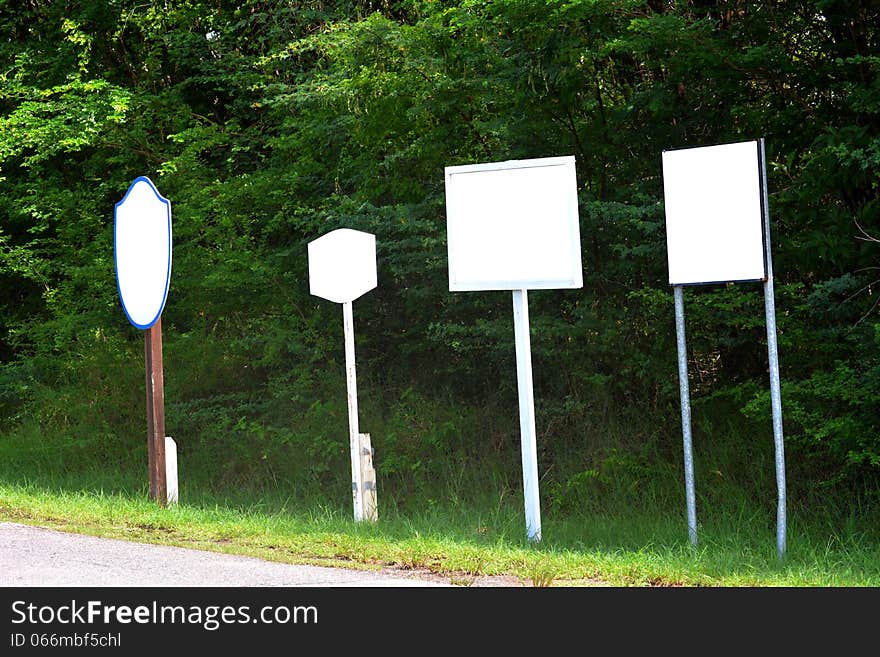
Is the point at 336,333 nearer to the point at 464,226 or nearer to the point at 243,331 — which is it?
the point at 243,331

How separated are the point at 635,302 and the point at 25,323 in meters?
12.7

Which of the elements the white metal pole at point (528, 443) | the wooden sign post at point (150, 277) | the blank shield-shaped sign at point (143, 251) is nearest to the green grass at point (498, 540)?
the white metal pole at point (528, 443)

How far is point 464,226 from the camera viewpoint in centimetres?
852

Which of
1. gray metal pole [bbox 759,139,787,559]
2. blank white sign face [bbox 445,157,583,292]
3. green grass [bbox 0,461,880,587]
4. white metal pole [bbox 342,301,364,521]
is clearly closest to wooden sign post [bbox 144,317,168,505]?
green grass [bbox 0,461,880,587]

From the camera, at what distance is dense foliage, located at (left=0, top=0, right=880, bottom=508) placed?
9961 millimetres

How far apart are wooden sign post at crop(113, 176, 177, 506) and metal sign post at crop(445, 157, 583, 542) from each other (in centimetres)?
347

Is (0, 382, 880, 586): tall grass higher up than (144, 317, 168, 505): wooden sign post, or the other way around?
(144, 317, 168, 505): wooden sign post

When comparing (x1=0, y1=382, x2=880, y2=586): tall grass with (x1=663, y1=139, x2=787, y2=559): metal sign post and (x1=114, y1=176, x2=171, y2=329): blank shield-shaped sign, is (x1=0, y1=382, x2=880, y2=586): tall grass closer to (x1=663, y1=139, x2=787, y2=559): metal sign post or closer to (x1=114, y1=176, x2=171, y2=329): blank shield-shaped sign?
(x1=663, y1=139, x2=787, y2=559): metal sign post

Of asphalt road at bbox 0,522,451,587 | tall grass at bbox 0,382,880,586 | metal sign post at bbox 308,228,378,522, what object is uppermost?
metal sign post at bbox 308,228,378,522

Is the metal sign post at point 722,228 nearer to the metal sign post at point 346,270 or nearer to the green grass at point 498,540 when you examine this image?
the green grass at point 498,540

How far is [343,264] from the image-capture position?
31.4 feet

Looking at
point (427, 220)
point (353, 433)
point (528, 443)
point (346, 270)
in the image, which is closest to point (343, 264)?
point (346, 270)

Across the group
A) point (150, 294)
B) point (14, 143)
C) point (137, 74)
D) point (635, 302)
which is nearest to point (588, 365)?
point (635, 302)

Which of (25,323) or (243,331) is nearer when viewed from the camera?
(243,331)
